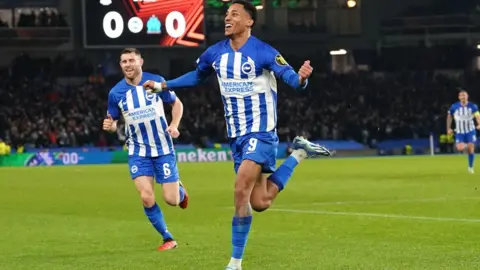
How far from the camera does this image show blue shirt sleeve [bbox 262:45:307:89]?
890 cm

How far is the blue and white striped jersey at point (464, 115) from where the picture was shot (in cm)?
2869

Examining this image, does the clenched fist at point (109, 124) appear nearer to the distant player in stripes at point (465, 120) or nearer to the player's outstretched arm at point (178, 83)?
the player's outstretched arm at point (178, 83)

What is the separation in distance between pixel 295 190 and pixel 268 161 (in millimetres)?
12850

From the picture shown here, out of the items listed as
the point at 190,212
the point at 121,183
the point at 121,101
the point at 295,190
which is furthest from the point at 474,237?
the point at 121,183

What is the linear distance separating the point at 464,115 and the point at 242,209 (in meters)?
20.8

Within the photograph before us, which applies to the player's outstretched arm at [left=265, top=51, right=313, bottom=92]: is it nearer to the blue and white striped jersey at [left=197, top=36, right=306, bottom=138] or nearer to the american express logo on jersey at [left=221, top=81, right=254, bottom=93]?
the blue and white striped jersey at [left=197, top=36, right=306, bottom=138]

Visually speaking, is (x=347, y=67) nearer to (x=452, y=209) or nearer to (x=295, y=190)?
(x=295, y=190)

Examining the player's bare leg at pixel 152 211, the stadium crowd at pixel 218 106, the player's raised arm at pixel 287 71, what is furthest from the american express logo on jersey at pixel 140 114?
the stadium crowd at pixel 218 106

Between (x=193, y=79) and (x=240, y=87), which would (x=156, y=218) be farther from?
(x=240, y=87)

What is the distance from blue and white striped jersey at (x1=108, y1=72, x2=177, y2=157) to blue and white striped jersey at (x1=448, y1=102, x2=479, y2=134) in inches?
703

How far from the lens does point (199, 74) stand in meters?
9.95

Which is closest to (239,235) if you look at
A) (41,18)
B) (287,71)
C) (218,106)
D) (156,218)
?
(287,71)

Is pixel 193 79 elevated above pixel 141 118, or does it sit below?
above

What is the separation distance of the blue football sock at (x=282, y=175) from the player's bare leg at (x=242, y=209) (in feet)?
1.83
